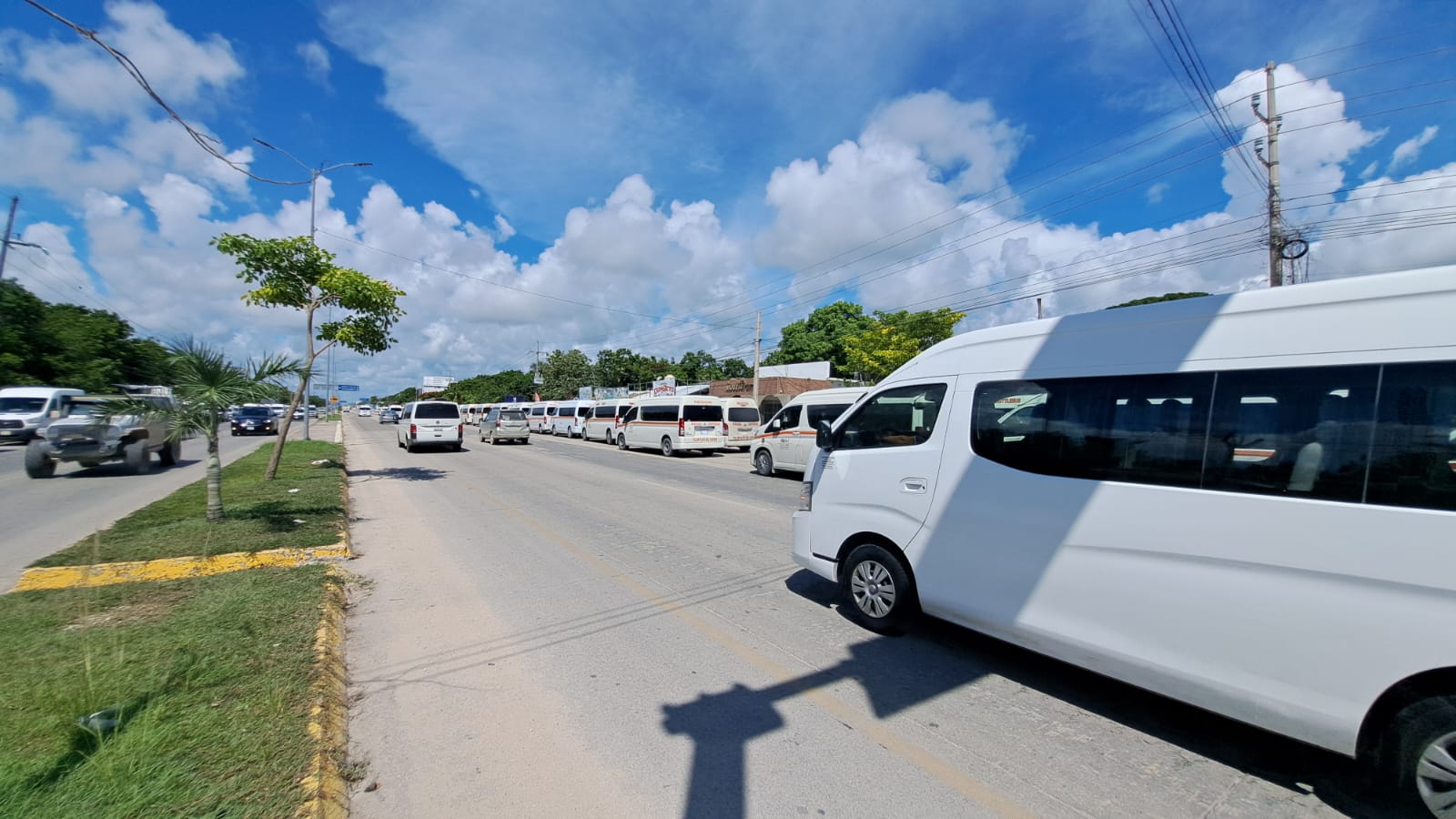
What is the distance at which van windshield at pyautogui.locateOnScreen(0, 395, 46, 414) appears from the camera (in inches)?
782

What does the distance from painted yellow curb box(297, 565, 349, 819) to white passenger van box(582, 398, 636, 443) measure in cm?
2349

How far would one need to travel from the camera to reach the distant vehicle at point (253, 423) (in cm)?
3136

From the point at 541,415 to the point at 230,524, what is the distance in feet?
107

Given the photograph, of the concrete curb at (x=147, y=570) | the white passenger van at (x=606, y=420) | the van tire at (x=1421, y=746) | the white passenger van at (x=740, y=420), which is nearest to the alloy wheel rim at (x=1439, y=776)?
the van tire at (x=1421, y=746)

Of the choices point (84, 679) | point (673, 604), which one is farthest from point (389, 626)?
point (673, 604)

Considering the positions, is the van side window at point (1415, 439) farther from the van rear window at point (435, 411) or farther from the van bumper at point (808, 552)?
the van rear window at point (435, 411)

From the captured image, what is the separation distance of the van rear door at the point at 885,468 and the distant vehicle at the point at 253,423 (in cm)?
3611

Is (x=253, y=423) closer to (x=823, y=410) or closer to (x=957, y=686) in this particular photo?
(x=823, y=410)

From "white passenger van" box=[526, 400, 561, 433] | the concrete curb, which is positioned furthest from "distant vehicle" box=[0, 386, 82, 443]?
"white passenger van" box=[526, 400, 561, 433]

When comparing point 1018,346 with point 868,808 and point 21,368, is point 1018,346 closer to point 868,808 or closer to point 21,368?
point 868,808

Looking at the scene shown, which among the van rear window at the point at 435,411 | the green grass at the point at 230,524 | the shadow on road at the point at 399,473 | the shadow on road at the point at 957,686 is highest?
the van rear window at the point at 435,411

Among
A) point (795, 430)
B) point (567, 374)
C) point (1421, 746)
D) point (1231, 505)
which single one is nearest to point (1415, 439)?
point (1231, 505)

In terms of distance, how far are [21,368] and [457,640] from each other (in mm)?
46603

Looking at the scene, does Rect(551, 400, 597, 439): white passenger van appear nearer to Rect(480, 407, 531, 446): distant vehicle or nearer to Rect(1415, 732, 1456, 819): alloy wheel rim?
Rect(480, 407, 531, 446): distant vehicle
